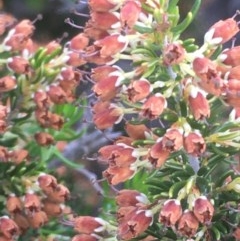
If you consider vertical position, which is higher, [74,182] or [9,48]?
[9,48]

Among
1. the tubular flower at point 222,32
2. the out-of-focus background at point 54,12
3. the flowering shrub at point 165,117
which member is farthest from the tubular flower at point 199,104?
the out-of-focus background at point 54,12

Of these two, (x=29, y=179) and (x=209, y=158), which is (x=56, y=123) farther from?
(x=209, y=158)

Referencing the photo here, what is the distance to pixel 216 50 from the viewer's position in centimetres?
196

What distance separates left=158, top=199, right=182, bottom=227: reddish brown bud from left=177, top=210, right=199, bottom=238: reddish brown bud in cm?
1

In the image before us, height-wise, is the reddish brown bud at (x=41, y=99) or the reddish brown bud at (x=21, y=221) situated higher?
the reddish brown bud at (x=41, y=99)

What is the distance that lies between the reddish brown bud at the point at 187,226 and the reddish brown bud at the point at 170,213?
0.01 m

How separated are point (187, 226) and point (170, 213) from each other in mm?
41

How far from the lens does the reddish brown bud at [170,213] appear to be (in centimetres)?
184

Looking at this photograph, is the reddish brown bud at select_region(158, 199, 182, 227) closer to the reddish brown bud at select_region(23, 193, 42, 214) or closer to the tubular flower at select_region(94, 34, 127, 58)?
the tubular flower at select_region(94, 34, 127, 58)

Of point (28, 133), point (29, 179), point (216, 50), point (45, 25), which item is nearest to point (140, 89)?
point (216, 50)

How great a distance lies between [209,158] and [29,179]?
1.87ft

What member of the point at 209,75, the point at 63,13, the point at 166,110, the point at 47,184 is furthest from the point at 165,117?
the point at 63,13

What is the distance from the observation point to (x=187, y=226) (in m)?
1.84

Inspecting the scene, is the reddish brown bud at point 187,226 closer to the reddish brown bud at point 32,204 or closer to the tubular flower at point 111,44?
the tubular flower at point 111,44
